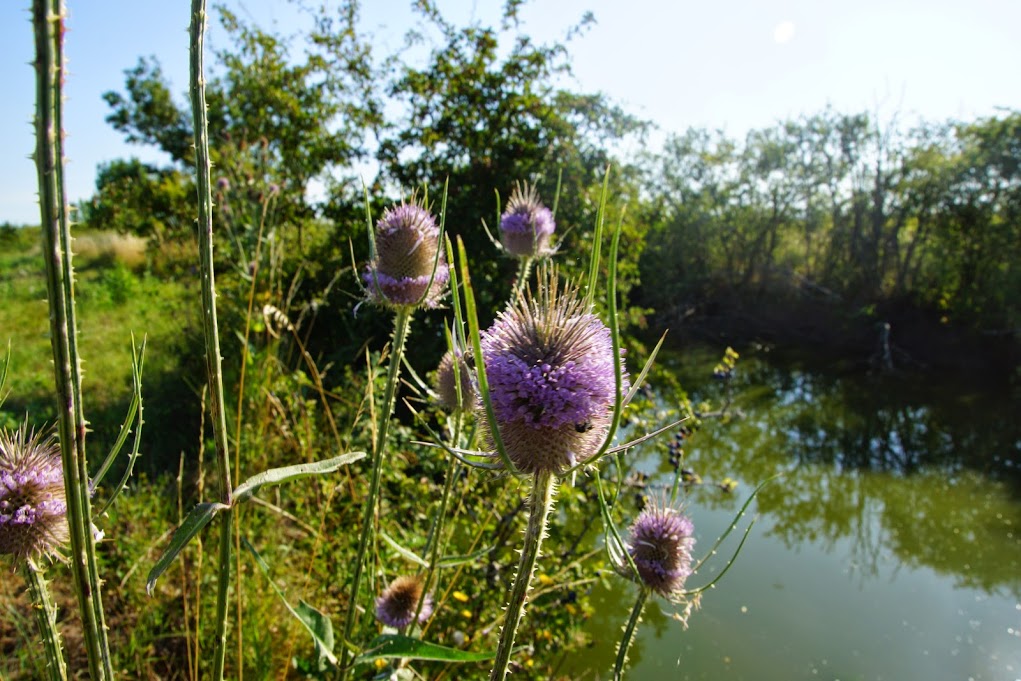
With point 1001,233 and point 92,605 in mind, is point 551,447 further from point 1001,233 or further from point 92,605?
point 1001,233

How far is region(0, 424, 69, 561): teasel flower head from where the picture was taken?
0.89 m

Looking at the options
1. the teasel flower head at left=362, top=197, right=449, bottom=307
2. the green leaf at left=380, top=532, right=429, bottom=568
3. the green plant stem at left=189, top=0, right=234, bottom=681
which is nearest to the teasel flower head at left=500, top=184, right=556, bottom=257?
the teasel flower head at left=362, top=197, right=449, bottom=307

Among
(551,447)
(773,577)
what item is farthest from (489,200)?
(551,447)

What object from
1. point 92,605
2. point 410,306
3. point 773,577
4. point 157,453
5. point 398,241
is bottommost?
point 773,577

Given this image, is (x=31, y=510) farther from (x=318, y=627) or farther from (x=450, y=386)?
(x=450, y=386)

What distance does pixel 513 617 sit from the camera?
98 cm

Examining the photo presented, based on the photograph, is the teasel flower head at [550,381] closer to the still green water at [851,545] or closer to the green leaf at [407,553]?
the green leaf at [407,553]

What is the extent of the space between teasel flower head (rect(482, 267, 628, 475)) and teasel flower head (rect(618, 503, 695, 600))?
652 mm

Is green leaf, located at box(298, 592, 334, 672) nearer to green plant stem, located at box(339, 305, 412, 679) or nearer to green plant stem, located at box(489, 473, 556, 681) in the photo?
green plant stem, located at box(339, 305, 412, 679)

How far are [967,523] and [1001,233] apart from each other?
7.82m

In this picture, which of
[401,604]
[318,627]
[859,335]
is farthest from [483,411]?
[859,335]

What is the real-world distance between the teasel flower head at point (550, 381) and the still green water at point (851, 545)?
1481 mm

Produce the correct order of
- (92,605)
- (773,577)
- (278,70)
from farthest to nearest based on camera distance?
(278,70), (773,577), (92,605)

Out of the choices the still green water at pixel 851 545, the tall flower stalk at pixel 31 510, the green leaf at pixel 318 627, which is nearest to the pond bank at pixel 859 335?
the still green water at pixel 851 545
